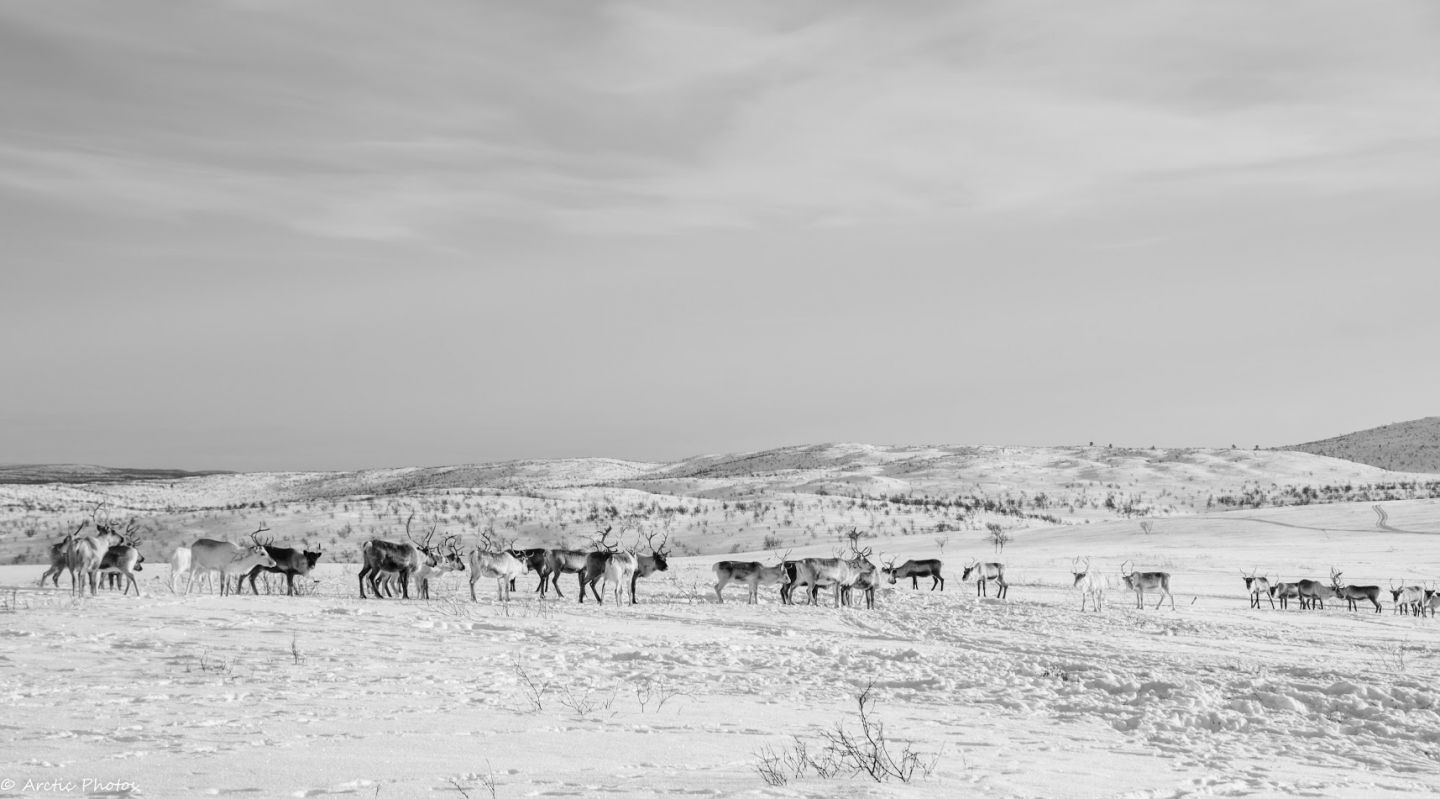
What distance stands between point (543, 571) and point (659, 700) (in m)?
14.8

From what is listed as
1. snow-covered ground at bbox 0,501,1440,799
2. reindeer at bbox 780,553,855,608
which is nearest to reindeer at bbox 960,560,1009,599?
reindeer at bbox 780,553,855,608

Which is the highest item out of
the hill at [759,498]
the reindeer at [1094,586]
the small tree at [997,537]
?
the hill at [759,498]

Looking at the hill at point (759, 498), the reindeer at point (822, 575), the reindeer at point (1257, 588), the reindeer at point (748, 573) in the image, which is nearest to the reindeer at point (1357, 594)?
the reindeer at point (1257, 588)

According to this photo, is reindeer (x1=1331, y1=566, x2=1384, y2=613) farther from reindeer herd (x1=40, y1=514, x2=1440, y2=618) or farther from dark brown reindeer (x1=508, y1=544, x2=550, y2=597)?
dark brown reindeer (x1=508, y1=544, x2=550, y2=597)

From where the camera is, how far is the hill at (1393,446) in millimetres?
117062

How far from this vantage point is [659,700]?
996 centimetres

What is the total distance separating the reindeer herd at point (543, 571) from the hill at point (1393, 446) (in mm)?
95194

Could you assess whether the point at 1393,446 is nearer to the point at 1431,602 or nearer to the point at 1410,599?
the point at 1410,599

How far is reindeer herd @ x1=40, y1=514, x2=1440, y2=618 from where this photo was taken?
2134cm

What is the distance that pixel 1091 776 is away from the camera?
725 centimetres

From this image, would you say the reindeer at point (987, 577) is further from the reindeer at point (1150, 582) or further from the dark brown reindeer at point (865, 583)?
the dark brown reindeer at point (865, 583)

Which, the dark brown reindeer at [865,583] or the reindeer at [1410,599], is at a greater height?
the dark brown reindeer at [865,583]

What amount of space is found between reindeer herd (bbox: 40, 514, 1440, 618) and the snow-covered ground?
5.36 feet

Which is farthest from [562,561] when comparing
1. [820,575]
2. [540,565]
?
[820,575]
